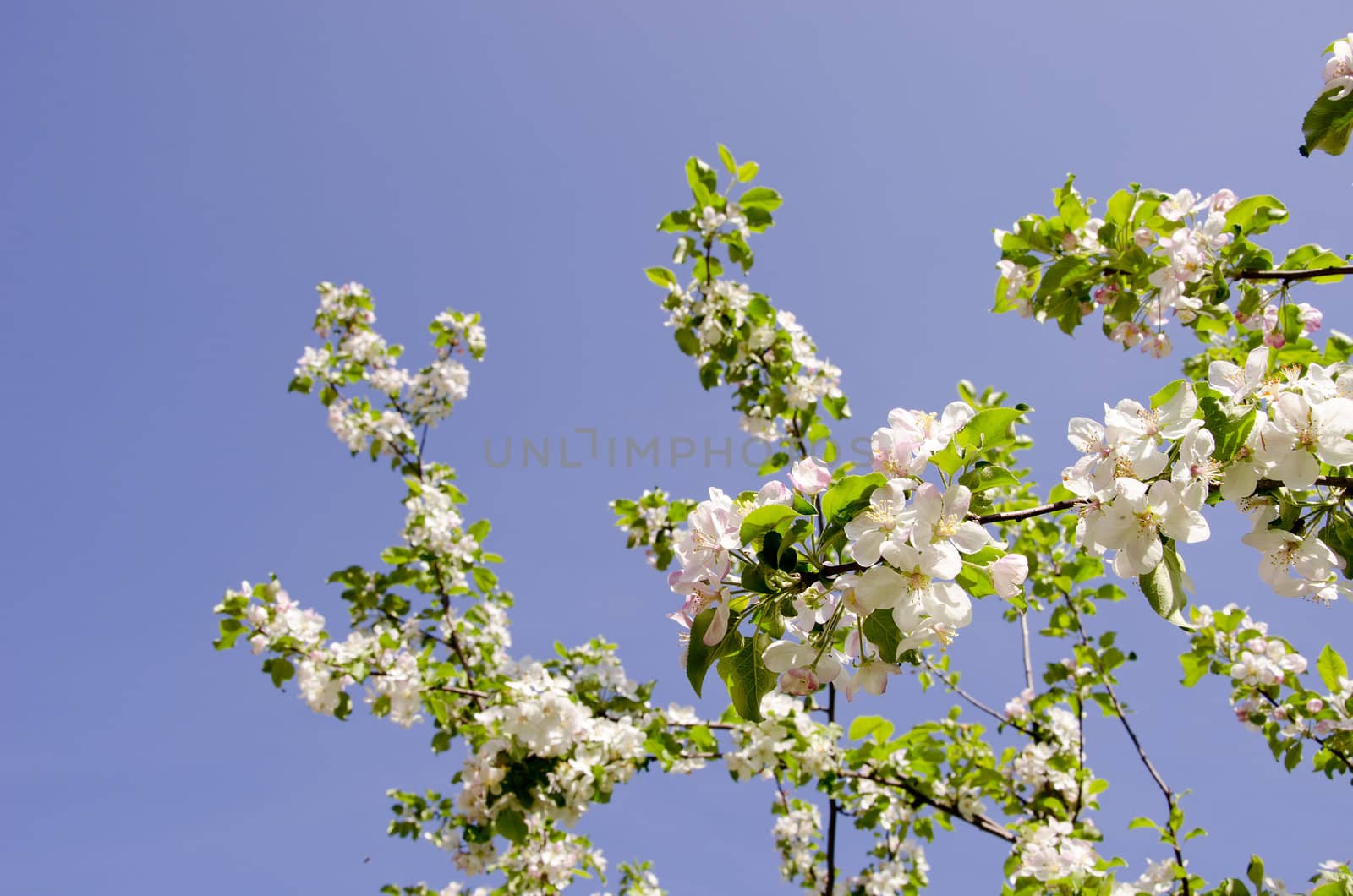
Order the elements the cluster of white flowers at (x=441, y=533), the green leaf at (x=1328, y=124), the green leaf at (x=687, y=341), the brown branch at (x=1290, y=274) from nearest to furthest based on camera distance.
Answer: the green leaf at (x=1328, y=124) → the brown branch at (x=1290, y=274) → the green leaf at (x=687, y=341) → the cluster of white flowers at (x=441, y=533)

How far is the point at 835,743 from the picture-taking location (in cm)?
390

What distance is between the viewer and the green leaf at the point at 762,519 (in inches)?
47.2

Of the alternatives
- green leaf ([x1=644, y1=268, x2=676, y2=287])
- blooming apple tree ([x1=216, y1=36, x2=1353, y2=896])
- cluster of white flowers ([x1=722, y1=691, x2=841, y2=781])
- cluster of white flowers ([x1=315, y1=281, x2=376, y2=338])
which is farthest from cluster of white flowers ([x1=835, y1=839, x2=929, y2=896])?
cluster of white flowers ([x1=315, y1=281, x2=376, y2=338])

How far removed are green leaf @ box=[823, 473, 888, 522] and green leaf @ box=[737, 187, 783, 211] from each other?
269 centimetres

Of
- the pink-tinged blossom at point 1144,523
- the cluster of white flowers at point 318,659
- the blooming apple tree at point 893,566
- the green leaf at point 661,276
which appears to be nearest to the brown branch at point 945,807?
the blooming apple tree at point 893,566

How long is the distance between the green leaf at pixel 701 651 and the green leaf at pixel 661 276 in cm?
296

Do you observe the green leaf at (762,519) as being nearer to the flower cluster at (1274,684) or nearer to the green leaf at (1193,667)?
the flower cluster at (1274,684)

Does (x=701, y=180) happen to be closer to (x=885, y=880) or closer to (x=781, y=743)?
(x=781, y=743)

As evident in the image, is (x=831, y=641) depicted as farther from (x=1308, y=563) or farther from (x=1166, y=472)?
(x=1308, y=563)

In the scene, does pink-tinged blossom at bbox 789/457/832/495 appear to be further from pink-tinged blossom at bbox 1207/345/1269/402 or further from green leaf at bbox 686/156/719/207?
green leaf at bbox 686/156/719/207

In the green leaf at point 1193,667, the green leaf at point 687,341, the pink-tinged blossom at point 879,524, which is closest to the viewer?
the pink-tinged blossom at point 879,524

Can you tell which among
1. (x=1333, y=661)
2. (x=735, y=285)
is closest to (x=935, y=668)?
(x=1333, y=661)

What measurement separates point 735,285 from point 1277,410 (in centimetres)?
296

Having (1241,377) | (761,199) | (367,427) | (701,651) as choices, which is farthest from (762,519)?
(367,427)
